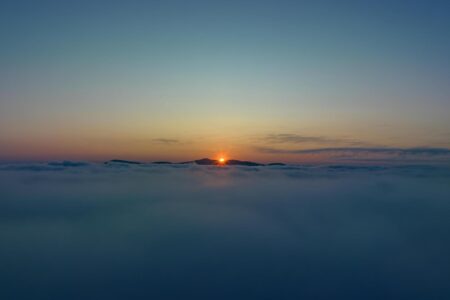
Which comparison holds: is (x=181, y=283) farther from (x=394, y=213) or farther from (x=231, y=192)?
(x=231, y=192)

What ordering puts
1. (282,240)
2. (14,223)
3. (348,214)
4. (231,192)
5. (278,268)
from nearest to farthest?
(278,268)
(282,240)
(14,223)
(348,214)
(231,192)

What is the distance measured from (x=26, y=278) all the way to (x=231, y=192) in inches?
3951

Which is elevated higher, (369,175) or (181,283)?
(369,175)

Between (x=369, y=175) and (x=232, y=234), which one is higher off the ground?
(x=369, y=175)

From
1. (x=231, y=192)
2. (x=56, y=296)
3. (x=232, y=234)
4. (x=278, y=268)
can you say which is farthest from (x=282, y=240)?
(x=231, y=192)

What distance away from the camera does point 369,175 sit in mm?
160625

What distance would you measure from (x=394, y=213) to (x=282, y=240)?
50377 millimetres

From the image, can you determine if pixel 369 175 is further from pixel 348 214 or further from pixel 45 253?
pixel 45 253

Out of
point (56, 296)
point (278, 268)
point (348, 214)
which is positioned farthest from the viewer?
point (348, 214)

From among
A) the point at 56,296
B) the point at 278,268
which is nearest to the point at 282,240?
the point at 278,268

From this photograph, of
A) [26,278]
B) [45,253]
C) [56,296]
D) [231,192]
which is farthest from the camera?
[231,192]

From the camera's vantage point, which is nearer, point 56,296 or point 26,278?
point 56,296

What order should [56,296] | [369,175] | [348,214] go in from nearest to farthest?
[56,296], [348,214], [369,175]

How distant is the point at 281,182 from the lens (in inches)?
5945
